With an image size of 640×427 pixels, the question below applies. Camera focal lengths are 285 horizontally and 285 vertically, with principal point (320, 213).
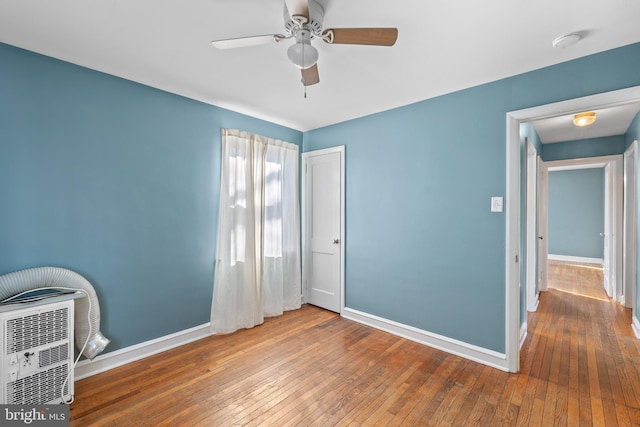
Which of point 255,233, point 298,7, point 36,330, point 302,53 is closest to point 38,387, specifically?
point 36,330

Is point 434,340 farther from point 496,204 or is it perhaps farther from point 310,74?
point 310,74

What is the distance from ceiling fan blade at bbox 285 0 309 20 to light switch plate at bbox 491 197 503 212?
2.16 metres

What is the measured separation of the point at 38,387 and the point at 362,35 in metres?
3.03

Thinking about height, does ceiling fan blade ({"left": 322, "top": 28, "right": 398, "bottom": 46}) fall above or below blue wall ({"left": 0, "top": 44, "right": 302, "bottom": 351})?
above

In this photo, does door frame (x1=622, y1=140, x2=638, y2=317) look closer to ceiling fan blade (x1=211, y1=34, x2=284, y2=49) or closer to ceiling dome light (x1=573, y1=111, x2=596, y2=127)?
ceiling dome light (x1=573, y1=111, x2=596, y2=127)

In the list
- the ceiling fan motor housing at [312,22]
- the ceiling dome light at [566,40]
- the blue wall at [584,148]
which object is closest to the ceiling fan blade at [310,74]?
the ceiling fan motor housing at [312,22]

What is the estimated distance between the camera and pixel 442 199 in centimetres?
289

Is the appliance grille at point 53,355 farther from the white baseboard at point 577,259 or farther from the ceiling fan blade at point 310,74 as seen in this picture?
the white baseboard at point 577,259

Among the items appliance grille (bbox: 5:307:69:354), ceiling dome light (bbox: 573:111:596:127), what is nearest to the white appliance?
appliance grille (bbox: 5:307:69:354)

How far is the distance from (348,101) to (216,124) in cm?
150

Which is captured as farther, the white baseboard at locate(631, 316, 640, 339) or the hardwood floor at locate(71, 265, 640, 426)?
the white baseboard at locate(631, 316, 640, 339)

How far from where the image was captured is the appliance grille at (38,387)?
71.2 inches

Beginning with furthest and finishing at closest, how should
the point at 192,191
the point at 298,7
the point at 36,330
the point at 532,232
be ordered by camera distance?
the point at 532,232 → the point at 192,191 → the point at 36,330 → the point at 298,7

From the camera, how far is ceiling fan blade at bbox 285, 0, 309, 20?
1.36 meters
